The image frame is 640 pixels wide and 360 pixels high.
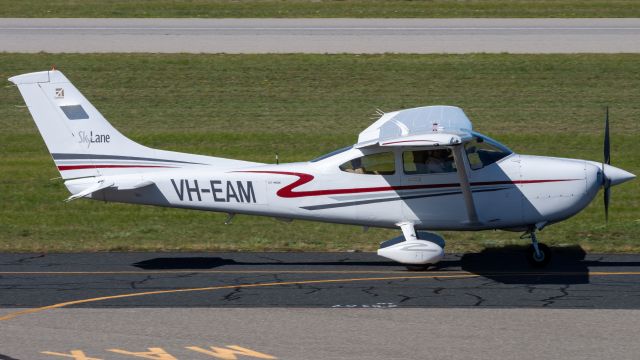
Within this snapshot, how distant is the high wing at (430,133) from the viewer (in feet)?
47.3

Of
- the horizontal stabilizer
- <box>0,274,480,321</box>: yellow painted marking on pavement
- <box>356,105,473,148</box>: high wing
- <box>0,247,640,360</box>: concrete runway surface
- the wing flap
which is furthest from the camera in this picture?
the horizontal stabilizer

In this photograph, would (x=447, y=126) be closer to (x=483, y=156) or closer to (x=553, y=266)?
(x=483, y=156)

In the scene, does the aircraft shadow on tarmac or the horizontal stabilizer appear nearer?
the aircraft shadow on tarmac

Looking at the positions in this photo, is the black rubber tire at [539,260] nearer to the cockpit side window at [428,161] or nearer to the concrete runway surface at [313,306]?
the concrete runway surface at [313,306]

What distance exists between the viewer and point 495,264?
52.6ft

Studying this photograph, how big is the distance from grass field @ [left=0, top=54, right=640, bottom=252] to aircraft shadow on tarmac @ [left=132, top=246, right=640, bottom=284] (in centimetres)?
61

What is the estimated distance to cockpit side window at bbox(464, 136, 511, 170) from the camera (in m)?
15.4

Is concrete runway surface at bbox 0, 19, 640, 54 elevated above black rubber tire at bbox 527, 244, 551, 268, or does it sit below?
above
